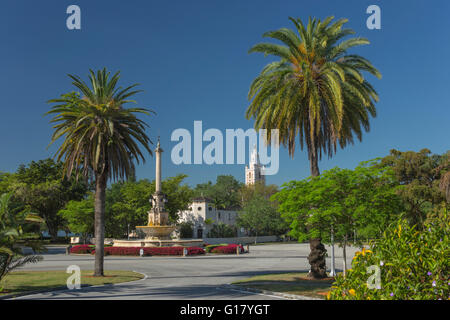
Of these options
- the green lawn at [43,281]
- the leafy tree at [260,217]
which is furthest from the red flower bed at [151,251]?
the leafy tree at [260,217]

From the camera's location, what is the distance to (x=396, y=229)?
7.16 metres

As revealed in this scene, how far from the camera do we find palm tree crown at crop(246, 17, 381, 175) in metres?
22.0

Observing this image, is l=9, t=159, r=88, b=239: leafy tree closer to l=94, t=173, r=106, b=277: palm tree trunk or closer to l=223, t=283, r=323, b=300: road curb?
l=94, t=173, r=106, b=277: palm tree trunk

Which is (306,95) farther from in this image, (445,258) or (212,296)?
(445,258)

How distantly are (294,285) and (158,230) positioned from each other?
38045 mm

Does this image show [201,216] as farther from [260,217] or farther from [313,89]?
[313,89]

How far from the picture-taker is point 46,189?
75.2m

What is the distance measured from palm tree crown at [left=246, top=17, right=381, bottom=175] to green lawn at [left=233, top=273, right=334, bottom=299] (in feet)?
20.4

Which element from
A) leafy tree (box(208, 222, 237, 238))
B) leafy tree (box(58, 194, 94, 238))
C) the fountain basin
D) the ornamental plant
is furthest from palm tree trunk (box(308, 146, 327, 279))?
leafy tree (box(208, 222, 237, 238))

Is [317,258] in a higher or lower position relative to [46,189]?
lower

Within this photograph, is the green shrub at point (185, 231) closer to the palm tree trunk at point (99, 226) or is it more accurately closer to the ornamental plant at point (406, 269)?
the palm tree trunk at point (99, 226)

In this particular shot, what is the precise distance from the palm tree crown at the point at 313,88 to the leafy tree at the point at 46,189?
56701mm

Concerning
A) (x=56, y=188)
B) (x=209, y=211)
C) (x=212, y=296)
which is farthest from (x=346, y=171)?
(x=209, y=211)

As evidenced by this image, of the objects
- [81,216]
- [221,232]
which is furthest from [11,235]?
[221,232]
